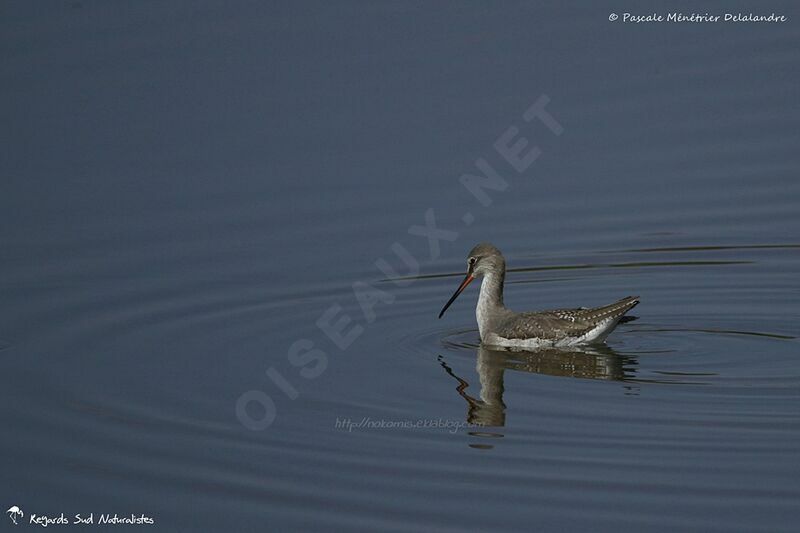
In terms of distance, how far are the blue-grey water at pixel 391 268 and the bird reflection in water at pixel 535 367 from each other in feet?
0.22

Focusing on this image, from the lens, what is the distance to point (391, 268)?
65.4ft

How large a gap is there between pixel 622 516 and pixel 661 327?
5961 millimetres

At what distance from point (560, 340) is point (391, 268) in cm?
315

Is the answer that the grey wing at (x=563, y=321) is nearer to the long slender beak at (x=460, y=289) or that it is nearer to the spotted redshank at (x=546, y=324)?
the spotted redshank at (x=546, y=324)

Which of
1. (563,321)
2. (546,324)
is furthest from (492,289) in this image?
(563,321)

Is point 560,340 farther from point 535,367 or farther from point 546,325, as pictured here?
point 535,367

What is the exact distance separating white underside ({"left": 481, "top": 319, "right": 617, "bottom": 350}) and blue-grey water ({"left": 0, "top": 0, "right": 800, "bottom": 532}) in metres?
0.16

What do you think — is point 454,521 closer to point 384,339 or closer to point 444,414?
point 444,414

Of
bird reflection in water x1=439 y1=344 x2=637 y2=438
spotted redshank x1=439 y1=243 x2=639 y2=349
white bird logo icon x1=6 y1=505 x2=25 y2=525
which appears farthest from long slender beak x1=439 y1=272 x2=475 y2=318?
white bird logo icon x1=6 y1=505 x2=25 y2=525

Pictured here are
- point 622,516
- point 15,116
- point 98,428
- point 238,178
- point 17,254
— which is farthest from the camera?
point 15,116

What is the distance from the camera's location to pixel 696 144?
22625mm

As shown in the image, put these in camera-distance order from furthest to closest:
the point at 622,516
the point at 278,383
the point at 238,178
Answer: the point at 238,178 < the point at 278,383 < the point at 622,516

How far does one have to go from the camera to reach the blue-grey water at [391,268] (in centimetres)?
1325

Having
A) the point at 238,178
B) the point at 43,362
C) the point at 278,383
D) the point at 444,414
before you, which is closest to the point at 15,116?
the point at 238,178
